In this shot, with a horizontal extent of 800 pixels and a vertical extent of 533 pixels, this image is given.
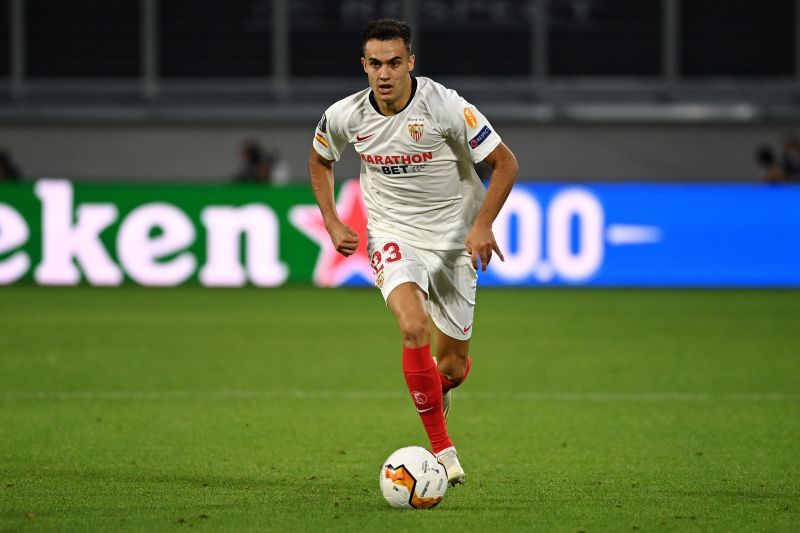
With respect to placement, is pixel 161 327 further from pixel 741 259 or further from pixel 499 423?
pixel 741 259

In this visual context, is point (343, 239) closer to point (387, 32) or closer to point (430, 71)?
point (387, 32)

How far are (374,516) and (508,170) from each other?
5.71 feet

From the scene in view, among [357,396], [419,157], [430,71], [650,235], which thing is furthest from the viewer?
[430,71]

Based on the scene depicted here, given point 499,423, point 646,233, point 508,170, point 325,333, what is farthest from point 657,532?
point 646,233

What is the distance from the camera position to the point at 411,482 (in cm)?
552

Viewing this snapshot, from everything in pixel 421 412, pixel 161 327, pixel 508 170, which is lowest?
pixel 161 327

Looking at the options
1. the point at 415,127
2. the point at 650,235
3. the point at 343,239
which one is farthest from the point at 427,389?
the point at 650,235

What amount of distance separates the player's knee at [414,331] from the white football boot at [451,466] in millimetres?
481

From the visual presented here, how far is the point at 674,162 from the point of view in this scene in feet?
78.5

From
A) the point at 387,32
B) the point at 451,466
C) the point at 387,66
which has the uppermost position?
the point at 387,32

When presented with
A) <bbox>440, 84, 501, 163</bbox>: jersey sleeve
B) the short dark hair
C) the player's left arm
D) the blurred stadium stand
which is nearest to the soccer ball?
the player's left arm

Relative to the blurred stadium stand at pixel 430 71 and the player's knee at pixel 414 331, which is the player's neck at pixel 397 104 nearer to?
the player's knee at pixel 414 331

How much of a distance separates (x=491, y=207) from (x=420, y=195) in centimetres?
47

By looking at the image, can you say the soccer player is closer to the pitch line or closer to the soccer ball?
the soccer ball
